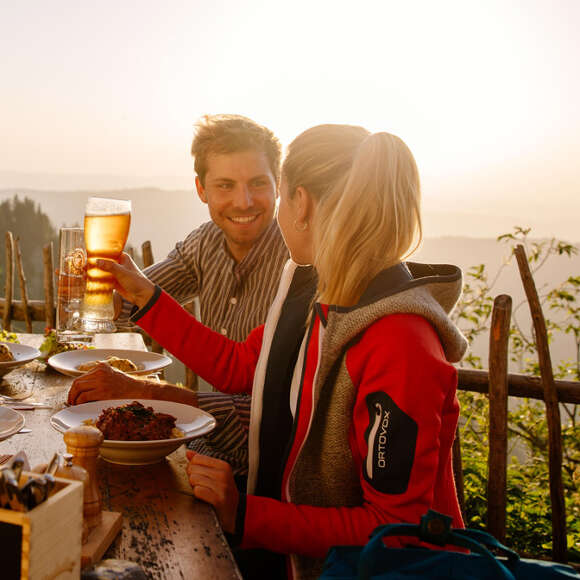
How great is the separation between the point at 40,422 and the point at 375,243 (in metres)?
1.01

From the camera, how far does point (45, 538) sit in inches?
23.6

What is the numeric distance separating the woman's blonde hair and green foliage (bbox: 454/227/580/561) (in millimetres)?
2919

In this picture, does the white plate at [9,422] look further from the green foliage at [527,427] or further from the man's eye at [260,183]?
the green foliage at [527,427]

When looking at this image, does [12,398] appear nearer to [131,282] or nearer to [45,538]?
[131,282]

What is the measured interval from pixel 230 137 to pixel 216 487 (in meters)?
1.83

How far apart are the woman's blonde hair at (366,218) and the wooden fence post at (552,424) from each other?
1981 millimetres

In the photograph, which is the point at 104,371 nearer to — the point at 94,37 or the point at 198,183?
the point at 198,183

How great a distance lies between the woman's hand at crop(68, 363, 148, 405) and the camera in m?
1.53

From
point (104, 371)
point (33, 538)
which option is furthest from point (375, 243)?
point (33, 538)

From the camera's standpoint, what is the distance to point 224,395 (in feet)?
6.17

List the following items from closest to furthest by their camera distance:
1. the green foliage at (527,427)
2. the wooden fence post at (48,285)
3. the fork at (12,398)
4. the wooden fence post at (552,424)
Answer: the fork at (12,398), the wooden fence post at (552,424), the green foliage at (527,427), the wooden fence post at (48,285)

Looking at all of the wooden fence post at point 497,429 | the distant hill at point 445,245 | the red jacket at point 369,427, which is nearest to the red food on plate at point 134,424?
the red jacket at point 369,427

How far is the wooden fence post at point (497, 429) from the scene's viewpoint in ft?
9.60

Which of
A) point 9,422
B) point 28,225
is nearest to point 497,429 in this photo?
point 9,422
